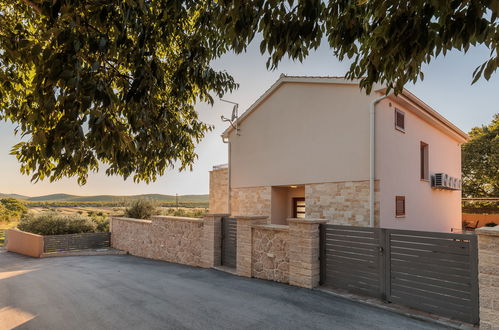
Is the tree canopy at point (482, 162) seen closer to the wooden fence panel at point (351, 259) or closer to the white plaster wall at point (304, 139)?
the white plaster wall at point (304, 139)

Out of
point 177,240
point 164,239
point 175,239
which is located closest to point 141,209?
point 164,239

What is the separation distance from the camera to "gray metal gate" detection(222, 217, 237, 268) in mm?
9570

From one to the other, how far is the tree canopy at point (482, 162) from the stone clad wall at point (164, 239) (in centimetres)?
2533

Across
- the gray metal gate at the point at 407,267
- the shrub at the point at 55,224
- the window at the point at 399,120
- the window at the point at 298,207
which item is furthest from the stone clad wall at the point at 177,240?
the window at the point at 399,120

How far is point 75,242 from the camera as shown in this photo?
51.1 feet

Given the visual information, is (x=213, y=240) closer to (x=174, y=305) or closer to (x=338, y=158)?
(x=174, y=305)

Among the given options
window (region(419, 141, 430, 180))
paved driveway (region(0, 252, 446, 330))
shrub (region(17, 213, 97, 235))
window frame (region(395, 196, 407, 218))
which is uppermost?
window (region(419, 141, 430, 180))

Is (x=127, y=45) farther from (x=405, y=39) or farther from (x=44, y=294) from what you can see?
(x=44, y=294)

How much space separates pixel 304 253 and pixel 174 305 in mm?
3051

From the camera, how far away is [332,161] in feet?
38.2

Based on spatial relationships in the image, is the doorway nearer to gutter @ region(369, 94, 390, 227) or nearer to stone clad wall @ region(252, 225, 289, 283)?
gutter @ region(369, 94, 390, 227)

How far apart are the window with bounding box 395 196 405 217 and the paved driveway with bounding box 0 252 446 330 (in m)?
6.16

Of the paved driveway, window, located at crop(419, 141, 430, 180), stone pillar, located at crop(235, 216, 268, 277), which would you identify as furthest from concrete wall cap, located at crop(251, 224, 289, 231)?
window, located at crop(419, 141, 430, 180)

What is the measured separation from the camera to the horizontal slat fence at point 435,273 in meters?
5.31
